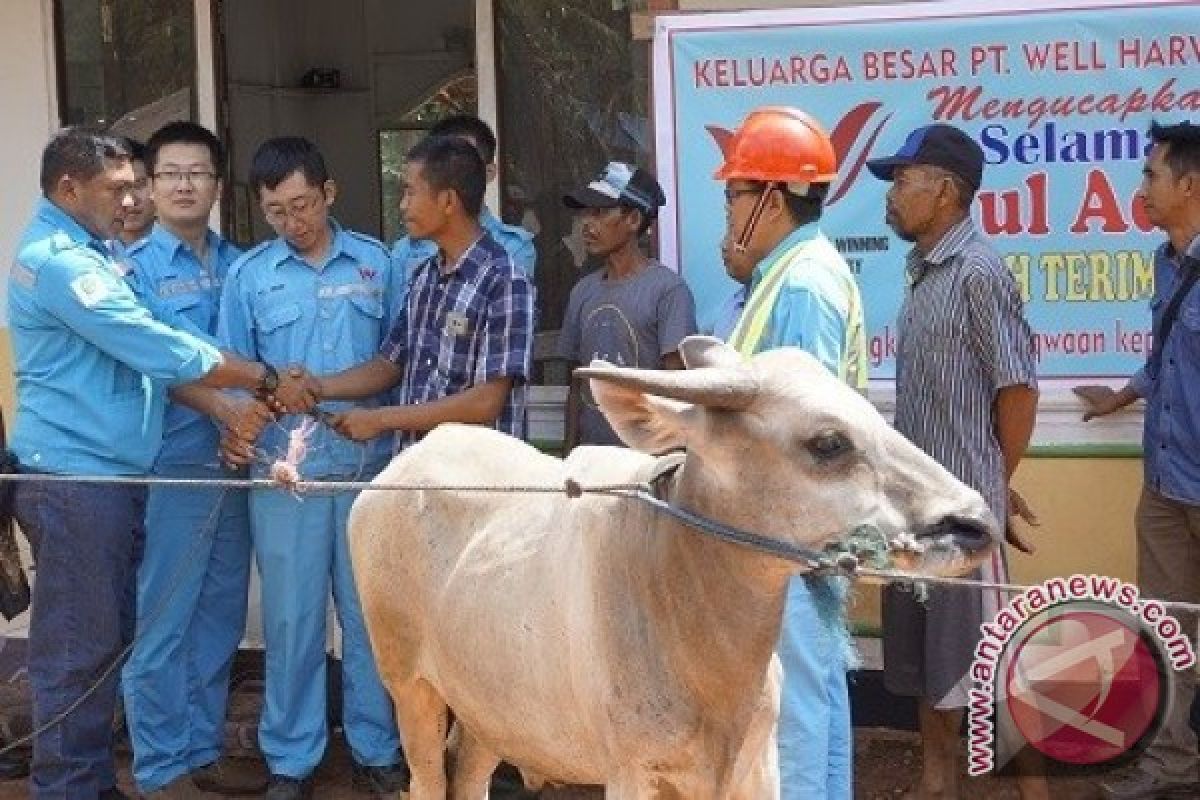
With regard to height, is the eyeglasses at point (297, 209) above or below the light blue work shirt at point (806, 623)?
above

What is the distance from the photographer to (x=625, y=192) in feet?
20.7

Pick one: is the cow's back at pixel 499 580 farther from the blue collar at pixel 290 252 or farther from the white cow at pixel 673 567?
the blue collar at pixel 290 252

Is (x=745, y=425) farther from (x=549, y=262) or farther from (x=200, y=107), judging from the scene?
(x=200, y=107)

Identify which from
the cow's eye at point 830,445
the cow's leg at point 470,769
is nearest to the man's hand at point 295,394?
the cow's leg at point 470,769

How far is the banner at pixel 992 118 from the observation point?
607cm

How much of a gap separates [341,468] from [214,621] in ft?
2.74

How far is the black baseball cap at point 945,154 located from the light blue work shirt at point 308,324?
197 cm

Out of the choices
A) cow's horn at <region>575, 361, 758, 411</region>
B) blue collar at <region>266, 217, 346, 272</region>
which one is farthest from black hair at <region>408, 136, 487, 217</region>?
cow's horn at <region>575, 361, 758, 411</region>

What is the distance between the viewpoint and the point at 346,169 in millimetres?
10359

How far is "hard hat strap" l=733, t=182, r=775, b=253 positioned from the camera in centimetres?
465

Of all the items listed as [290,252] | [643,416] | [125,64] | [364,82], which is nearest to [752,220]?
[643,416]

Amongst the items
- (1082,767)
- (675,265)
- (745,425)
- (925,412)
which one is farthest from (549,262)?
(745,425)

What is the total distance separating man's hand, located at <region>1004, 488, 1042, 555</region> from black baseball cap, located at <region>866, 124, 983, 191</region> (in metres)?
1.04

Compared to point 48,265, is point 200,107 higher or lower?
higher
